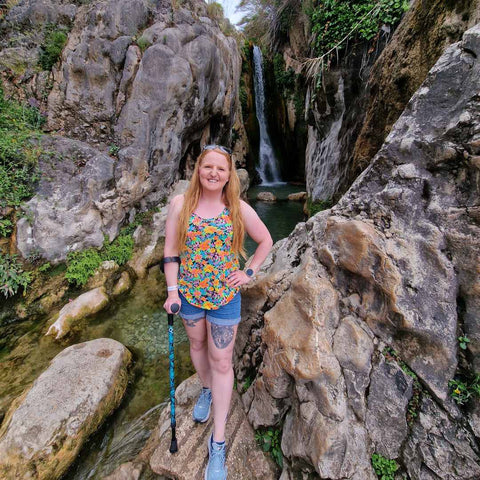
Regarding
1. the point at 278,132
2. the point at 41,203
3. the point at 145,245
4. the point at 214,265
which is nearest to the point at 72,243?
the point at 41,203

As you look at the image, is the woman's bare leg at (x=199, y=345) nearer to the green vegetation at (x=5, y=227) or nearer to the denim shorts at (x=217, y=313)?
the denim shorts at (x=217, y=313)

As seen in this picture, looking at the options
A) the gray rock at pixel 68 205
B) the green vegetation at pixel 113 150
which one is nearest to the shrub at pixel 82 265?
the gray rock at pixel 68 205

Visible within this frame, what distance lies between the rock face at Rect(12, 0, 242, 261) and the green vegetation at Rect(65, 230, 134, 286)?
22cm

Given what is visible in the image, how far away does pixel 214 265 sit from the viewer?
2.12 metres

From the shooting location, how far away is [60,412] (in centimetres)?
282

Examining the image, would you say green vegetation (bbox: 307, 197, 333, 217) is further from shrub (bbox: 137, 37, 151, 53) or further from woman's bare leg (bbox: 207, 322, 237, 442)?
shrub (bbox: 137, 37, 151, 53)

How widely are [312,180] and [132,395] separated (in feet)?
28.0

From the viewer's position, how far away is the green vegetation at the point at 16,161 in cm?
529

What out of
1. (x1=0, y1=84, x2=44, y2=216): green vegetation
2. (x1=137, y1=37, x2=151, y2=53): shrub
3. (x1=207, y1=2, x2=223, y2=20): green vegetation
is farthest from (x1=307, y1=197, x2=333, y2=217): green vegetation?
(x1=207, y1=2, x2=223, y2=20): green vegetation

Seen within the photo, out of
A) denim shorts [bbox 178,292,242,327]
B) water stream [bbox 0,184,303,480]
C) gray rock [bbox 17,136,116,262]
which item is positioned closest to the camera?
denim shorts [bbox 178,292,242,327]

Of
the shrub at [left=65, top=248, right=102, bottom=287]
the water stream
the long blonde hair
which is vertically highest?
the long blonde hair

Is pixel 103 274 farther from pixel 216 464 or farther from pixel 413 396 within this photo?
pixel 413 396

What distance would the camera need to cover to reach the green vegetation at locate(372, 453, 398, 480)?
1863mm

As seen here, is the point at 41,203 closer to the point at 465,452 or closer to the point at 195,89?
the point at 195,89
